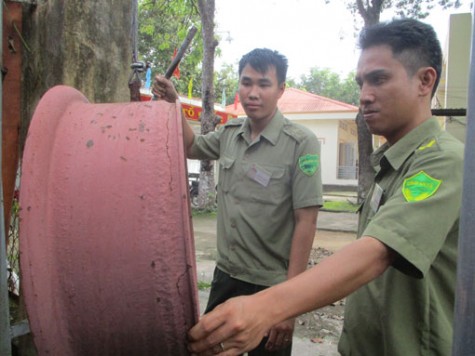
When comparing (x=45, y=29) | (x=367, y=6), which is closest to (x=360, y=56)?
(x=45, y=29)

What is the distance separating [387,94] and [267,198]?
0.89 metres

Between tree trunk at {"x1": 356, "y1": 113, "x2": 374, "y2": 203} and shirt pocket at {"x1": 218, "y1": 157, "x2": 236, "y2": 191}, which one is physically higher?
shirt pocket at {"x1": 218, "y1": 157, "x2": 236, "y2": 191}

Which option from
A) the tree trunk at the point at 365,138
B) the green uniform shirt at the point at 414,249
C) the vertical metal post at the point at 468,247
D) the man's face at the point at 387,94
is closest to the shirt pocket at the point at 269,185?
the green uniform shirt at the point at 414,249

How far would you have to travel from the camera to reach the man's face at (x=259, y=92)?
214 centimetres

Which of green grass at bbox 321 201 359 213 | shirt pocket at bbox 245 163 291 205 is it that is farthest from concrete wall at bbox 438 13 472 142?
shirt pocket at bbox 245 163 291 205

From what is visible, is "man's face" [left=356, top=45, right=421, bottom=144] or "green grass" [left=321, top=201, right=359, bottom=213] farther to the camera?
"green grass" [left=321, top=201, right=359, bottom=213]

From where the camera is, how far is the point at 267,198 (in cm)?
205

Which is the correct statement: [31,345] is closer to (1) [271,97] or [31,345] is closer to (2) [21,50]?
(2) [21,50]

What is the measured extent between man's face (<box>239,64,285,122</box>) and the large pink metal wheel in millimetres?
1207

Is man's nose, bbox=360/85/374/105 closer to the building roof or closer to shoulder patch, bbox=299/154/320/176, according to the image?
shoulder patch, bbox=299/154/320/176

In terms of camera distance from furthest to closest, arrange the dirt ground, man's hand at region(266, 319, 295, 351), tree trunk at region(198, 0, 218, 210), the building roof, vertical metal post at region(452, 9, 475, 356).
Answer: the building roof
tree trunk at region(198, 0, 218, 210)
the dirt ground
man's hand at region(266, 319, 295, 351)
vertical metal post at region(452, 9, 475, 356)

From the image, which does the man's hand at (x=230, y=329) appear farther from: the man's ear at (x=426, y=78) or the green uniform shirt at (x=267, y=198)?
the green uniform shirt at (x=267, y=198)

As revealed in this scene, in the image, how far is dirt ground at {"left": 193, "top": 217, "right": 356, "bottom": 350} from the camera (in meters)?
3.62

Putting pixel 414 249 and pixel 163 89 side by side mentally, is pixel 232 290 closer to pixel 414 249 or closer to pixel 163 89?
pixel 163 89
